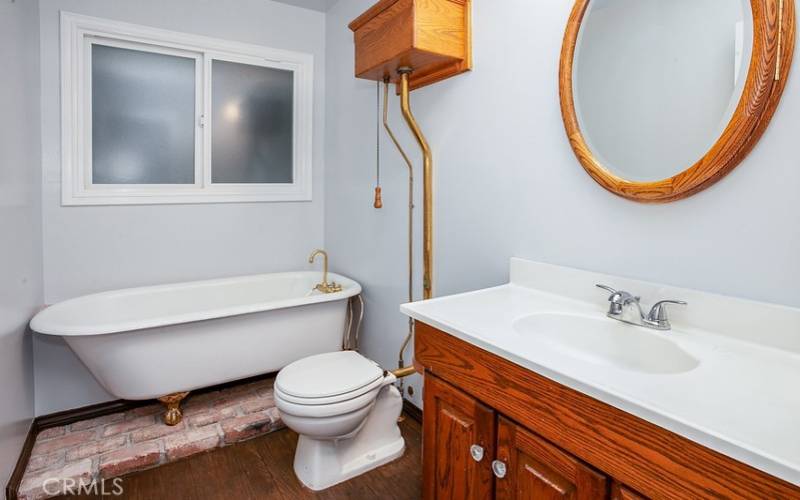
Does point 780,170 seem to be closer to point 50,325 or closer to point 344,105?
point 344,105

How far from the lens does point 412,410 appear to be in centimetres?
248

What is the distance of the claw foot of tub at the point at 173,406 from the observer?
92.9 inches

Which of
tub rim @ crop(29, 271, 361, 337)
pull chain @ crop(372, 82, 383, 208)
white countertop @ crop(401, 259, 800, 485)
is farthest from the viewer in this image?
pull chain @ crop(372, 82, 383, 208)

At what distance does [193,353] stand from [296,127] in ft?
5.71

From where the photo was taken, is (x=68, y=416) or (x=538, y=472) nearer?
(x=538, y=472)

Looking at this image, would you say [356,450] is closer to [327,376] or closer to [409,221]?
[327,376]

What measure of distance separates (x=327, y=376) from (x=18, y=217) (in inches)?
62.0

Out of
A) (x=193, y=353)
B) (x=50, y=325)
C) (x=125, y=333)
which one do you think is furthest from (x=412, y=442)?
(x=50, y=325)

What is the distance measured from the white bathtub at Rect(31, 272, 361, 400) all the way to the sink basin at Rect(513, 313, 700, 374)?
1.49 m

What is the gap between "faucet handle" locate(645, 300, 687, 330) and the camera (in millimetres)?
1248

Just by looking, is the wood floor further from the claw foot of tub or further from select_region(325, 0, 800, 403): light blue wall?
select_region(325, 0, 800, 403): light blue wall

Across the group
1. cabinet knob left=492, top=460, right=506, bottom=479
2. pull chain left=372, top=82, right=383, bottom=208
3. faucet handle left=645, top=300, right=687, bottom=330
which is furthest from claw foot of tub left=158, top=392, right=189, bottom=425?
faucet handle left=645, top=300, right=687, bottom=330

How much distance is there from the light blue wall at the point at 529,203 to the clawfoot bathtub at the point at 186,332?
457mm

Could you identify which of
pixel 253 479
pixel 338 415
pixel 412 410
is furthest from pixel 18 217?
pixel 412 410
